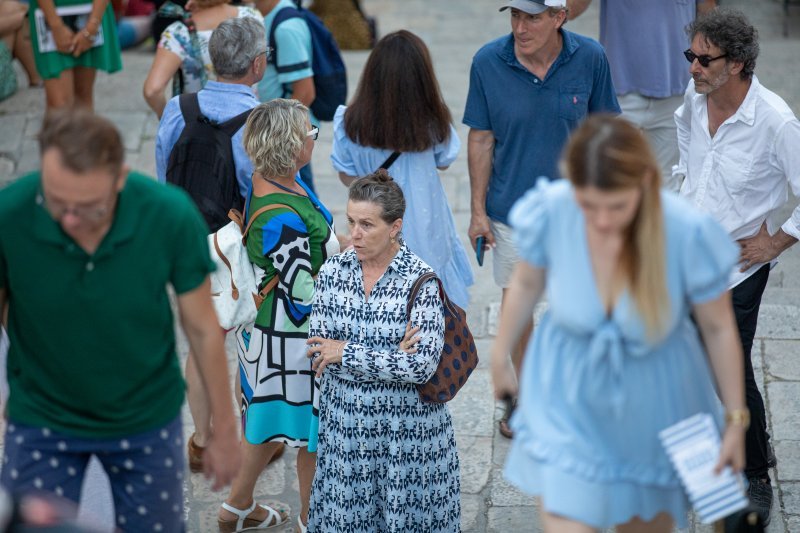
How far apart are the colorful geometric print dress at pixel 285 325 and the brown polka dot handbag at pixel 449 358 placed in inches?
19.1

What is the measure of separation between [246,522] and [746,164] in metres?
2.35

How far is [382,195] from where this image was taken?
13.4ft

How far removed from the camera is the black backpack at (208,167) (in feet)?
15.1

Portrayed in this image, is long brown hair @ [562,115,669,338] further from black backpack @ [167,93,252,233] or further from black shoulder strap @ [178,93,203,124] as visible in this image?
black shoulder strap @ [178,93,203,124]

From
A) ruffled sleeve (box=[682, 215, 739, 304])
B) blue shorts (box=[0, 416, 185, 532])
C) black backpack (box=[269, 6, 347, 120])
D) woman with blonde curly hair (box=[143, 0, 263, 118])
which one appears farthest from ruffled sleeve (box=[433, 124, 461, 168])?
ruffled sleeve (box=[682, 215, 739, 304])

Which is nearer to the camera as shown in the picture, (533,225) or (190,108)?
(533,225)

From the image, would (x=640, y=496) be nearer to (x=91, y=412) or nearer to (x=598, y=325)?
(x=598, y=325)

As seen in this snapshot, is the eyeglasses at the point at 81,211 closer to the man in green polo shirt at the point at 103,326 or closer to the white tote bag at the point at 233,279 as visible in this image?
A: the man in green polo shirt at the point at 103,326

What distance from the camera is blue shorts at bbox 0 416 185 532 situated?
3.19 m

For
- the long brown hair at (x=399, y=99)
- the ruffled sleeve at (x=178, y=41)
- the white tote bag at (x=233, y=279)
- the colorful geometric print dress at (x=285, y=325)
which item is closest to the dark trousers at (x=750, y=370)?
the long brown hair at (x=399, y=99)

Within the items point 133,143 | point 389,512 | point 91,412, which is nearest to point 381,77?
point 389,512

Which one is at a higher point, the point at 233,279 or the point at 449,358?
the point at 233,279

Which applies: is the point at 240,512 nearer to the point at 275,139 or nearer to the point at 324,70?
the point at 275,139

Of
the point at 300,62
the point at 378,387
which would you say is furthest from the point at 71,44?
the point at 378,387
